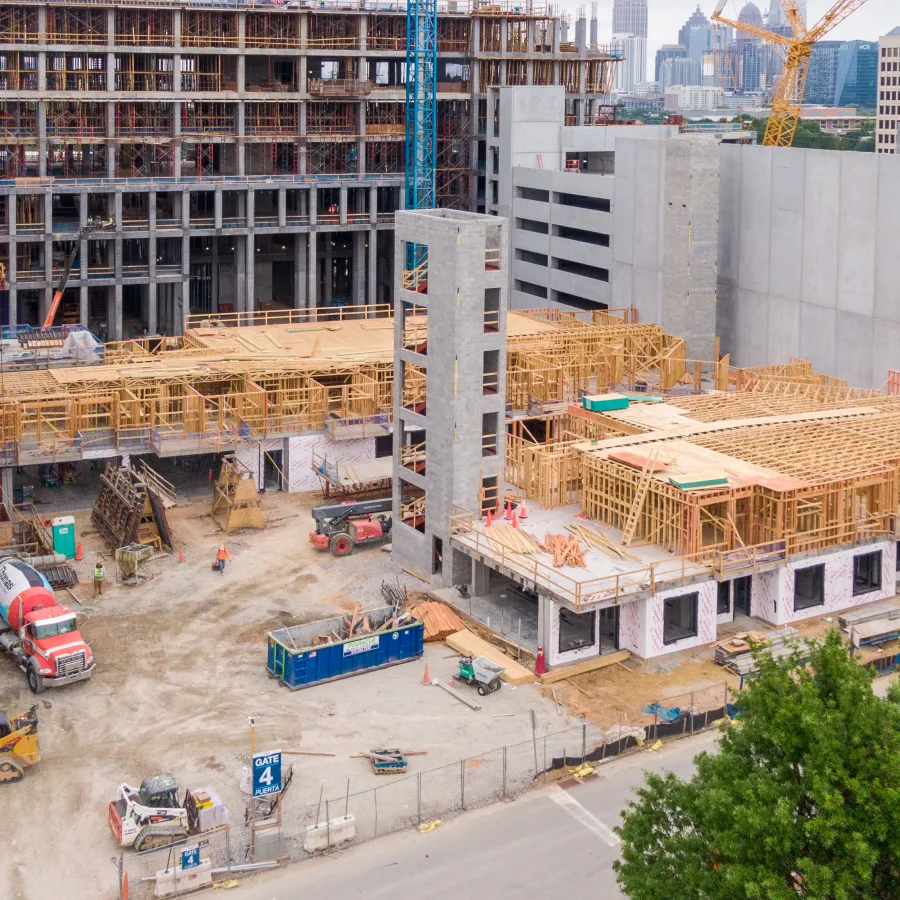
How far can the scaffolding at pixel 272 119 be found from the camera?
10625 centimetres

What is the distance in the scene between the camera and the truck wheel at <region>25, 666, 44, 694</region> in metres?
42.4

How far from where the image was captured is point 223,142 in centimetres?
10456

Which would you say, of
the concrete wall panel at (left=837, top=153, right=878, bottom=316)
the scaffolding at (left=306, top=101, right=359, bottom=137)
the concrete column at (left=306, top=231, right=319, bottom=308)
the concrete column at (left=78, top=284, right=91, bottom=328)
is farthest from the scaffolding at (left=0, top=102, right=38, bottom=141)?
the concrete wall panel at (left=837, top=153, right=878, bottom=316)

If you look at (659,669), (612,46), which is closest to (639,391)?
(659,669)

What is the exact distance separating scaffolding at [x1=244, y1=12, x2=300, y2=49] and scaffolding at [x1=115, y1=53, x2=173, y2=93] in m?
6.05

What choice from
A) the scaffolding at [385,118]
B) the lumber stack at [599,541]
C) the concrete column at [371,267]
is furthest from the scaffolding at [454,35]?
the lumber stack at [599,541]

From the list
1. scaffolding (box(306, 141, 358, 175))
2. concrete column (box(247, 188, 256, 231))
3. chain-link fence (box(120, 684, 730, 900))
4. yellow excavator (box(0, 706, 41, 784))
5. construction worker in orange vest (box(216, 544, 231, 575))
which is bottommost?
chain-link fence (box(120, 684, 730, 900))

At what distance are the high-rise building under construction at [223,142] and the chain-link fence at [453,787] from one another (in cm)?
6220

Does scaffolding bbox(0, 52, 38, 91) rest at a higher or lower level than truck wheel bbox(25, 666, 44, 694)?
higher

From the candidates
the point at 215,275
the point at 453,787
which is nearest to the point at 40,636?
the point at 453,787

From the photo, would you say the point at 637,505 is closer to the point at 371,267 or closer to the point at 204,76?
the point at 371,267

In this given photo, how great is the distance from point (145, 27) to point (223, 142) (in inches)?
358

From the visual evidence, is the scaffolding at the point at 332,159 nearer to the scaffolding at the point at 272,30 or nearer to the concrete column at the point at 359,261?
the concrete column at the point at 359,261

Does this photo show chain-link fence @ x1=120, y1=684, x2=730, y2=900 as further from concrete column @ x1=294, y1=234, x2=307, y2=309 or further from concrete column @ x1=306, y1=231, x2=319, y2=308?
concrete column @ x1=294, y1=234, x2=307, y2=309
